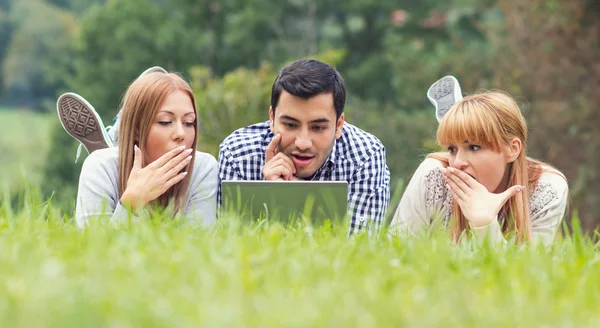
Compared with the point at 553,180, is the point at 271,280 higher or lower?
lower

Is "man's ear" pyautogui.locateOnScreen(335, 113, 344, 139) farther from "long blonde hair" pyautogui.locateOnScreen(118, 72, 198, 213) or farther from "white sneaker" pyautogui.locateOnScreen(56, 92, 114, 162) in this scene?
"white sneaker" pyautogui.locateOnScreen(56, 92, 114, 162)

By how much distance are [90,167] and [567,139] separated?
15.8 m

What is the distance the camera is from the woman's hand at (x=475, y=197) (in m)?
4.70

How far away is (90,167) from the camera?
4.88 meters

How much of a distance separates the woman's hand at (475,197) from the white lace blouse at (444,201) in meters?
0.32

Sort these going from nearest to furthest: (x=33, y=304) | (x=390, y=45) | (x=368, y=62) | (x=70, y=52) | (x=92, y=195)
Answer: (x=33, y=304) < (x=92, y=195) < (x=390, y=45) < (x=368, y=62) < (x=70, y=52)

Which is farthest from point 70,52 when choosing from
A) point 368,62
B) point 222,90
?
point 222,90

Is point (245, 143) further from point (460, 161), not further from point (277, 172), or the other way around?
point (460, 161)

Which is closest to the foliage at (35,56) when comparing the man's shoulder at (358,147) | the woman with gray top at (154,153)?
the man's shoulder at (358,147)

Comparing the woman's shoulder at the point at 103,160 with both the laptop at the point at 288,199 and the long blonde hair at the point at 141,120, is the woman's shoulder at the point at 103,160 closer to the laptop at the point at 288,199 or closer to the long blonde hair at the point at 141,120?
the long blonde hair at the point at 141,120

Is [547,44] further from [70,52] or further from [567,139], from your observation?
[70,52]

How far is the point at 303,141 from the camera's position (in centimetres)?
502

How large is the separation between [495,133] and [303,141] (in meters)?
1.04

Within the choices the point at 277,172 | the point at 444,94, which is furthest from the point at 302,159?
the point at 444,94
